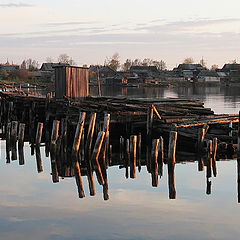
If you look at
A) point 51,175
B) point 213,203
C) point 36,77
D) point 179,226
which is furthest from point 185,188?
point 36,77

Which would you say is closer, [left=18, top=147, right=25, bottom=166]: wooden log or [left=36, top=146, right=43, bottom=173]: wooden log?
[left=36, top=146, right=43, bottom=173]: wooden log

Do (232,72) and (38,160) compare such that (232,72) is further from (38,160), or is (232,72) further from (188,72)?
(38,160)

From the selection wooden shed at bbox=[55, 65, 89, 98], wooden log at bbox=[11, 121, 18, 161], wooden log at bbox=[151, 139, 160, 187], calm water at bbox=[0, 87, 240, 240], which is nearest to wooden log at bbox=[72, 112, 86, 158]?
calm water at bbox=[0, 87, 240, 240]

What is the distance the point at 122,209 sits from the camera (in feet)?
51.3

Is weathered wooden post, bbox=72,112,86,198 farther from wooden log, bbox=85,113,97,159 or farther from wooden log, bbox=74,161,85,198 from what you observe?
wooden log, bbox=85,113,97,159

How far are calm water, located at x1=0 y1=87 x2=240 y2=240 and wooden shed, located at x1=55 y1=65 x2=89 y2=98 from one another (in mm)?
11534

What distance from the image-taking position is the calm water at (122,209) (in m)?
13.6

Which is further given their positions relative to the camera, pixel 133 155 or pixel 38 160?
pixel 38 160

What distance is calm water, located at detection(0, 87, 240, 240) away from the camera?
44.6 ft

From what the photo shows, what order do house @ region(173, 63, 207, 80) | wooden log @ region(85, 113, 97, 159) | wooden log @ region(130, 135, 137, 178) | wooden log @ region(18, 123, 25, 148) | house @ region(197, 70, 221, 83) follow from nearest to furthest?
wooden log @ region(130, 135, 137, 178)
wooden log @ region(85, 113, 97, 159)
wooden log @ region(18, 123, 25, 148)
house @ region(197, 70, 221, 83)
house @ region(173, 63, 207, 80)

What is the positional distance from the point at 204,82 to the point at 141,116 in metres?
140

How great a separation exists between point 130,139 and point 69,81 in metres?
12.6

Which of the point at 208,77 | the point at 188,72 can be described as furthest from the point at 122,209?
the point at 188,72

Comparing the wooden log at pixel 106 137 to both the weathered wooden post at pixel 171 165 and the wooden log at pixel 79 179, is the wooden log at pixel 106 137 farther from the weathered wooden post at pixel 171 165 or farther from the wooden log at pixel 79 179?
the weathered wooden post at pixel 171 165
